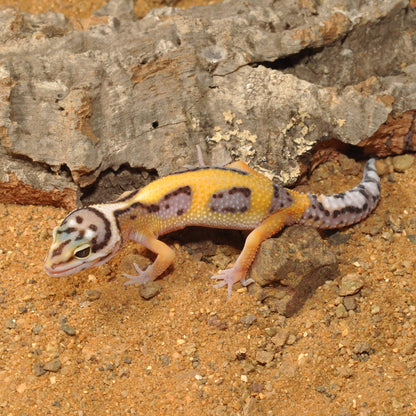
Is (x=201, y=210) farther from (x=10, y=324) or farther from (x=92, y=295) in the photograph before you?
(x=10, y=324)

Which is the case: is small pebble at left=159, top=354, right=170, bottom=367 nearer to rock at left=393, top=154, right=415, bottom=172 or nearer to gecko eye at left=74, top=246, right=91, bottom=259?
gecko eye at left=74, top=246, right=91, bottom=259

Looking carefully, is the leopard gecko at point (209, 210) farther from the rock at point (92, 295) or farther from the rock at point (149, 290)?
the rock at point (92, 295)

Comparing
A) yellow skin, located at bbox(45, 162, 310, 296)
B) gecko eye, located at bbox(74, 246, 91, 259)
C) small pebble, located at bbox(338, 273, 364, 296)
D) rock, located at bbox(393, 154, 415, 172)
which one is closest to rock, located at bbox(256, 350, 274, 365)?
yellow skin, located at bbox(45, 162, 310, 296)

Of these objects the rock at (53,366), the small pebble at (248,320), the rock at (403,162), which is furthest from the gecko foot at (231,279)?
the rock at (403,162)

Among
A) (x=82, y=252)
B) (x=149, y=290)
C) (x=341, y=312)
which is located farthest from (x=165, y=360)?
(x=341, y=312)

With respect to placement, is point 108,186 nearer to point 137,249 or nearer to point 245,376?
point 137,249

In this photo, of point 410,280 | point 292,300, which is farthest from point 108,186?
point 410,280
